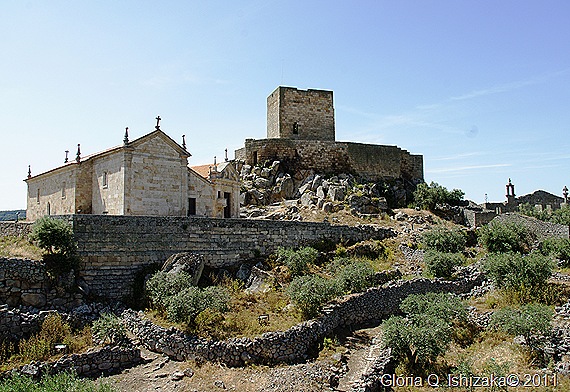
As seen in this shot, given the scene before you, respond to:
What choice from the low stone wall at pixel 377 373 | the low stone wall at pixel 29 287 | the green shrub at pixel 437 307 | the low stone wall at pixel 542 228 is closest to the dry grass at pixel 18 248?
the low stone wall at pixel 29 287

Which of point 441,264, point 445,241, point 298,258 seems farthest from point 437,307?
point 445,241

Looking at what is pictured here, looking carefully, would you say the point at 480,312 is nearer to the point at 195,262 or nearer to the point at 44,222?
the point at 195,262

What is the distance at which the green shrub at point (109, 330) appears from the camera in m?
14.7

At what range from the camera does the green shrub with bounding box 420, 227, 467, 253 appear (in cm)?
2359

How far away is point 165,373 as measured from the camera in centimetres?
1355

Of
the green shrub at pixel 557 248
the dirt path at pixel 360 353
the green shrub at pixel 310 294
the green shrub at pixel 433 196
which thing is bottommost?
the dirt path at pixel 360 353

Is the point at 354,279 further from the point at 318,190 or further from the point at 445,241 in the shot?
the point at 318,190

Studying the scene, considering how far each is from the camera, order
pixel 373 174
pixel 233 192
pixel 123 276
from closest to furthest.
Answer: pixel 123 276 → pixel 233 192 → pixel 373 174

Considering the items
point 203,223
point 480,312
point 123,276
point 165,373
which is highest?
point 203,223

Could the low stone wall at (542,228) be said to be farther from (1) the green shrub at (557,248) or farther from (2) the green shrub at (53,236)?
(2) the green shrub at (53,236)

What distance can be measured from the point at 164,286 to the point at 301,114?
22270 millimetres

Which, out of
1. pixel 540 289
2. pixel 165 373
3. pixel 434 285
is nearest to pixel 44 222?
pixel 165 373

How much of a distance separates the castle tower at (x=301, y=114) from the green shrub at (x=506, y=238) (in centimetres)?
1588

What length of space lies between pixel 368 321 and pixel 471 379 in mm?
6397
